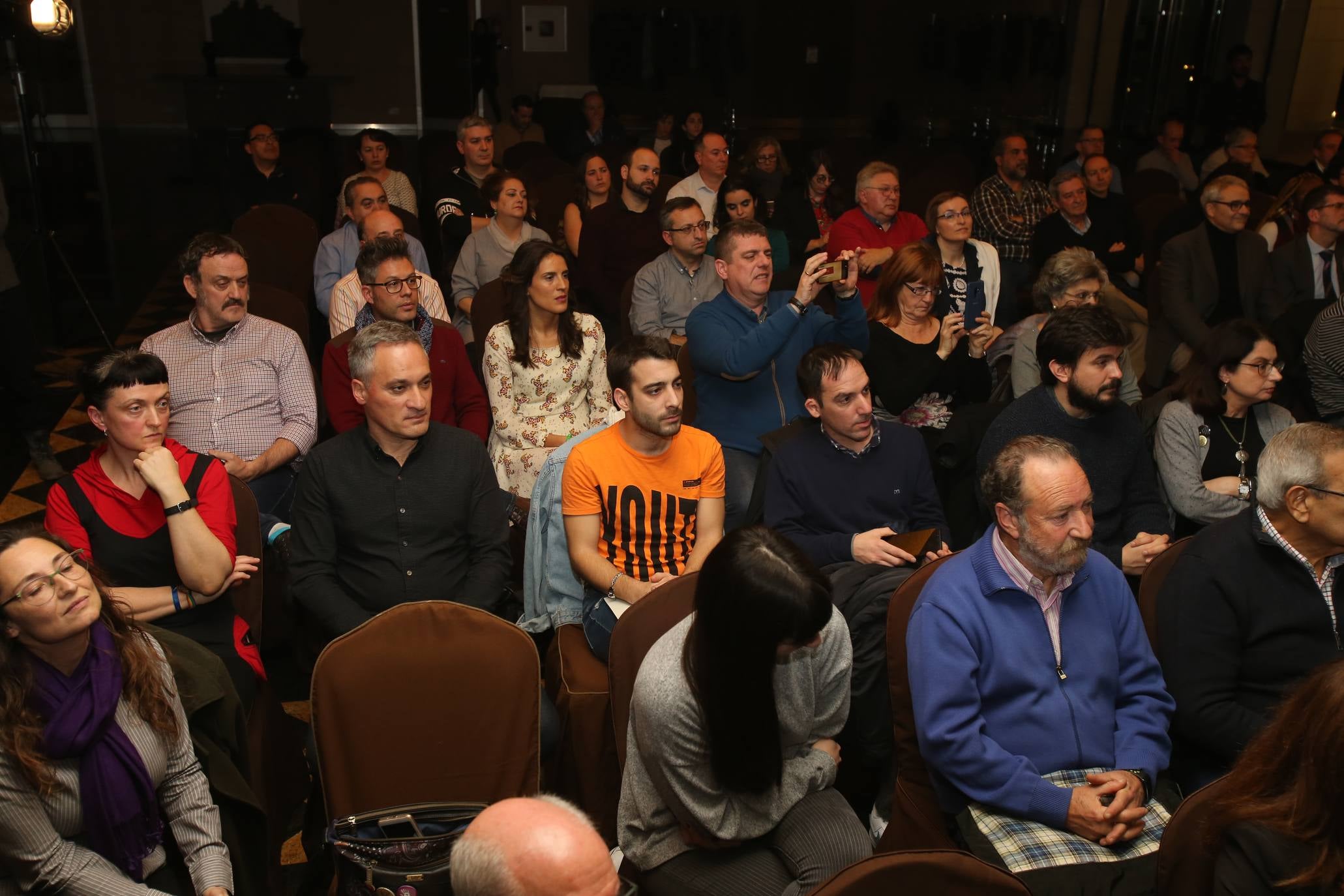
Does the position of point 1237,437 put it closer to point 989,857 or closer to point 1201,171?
point 989,857

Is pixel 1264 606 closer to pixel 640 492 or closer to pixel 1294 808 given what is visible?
pixel 1294 808

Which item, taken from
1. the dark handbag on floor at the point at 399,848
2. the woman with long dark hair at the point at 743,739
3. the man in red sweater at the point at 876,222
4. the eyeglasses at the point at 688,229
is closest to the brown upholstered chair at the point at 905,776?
the woman with long dark hair at the point at 743,739

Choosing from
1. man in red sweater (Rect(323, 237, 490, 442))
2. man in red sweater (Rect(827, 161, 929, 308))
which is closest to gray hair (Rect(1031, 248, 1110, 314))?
man in red sweater (Rect(827, 161, 929, 308))

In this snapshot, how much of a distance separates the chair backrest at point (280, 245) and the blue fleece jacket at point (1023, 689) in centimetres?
393

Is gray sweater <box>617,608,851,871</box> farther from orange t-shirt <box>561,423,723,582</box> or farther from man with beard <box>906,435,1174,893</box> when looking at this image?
orange t-shirt <box>561,423,723,582</box>

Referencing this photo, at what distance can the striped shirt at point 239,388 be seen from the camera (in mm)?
3645

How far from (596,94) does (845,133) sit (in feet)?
18.2

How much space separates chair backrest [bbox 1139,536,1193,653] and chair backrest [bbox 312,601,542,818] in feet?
4.74

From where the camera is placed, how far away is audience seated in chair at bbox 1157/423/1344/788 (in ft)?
7.91

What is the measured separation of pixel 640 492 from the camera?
2975mm

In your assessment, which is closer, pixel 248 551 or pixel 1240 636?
pixel 1240 636

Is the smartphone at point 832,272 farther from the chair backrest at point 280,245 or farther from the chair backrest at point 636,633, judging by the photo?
the chair backrest at point 280,245

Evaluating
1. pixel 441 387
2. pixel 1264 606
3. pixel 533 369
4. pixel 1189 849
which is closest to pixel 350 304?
pixel 441 387

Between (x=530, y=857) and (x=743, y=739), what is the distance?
62 centimetres
